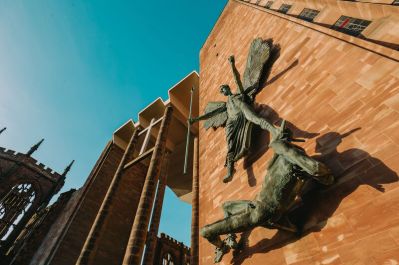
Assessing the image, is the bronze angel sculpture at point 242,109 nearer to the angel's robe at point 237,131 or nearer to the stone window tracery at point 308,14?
the angel's robe at point 237,131

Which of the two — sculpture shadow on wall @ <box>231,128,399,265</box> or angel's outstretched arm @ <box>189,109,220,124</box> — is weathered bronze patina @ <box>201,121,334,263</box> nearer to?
sculpture shadow on wall @ <box>231,128,399,265</box>

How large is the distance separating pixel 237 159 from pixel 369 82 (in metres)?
2.05

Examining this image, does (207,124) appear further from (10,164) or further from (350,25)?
(10,164)

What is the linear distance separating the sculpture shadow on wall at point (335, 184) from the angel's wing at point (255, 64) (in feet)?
6.90

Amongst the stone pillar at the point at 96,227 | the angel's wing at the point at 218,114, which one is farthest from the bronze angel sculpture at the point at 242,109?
the stone pillar at the point at 96,227

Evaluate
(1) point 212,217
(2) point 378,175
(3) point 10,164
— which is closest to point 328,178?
(2) point 378,175

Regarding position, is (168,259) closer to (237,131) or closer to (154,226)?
(154,226)

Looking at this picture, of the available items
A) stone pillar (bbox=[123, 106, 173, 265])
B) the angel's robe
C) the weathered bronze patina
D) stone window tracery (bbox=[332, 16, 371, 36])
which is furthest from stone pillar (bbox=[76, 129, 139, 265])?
stone window tracery (bbox=[332, 16, 371, 36])

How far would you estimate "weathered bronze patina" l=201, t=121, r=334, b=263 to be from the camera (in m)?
2.07

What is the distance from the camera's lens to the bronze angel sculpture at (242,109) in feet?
12.4

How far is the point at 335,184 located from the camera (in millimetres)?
2279

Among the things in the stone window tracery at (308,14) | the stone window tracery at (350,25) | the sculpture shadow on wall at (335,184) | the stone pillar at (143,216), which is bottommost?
the sculpture shadow on wall at (335,184)

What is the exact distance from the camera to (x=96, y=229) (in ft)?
22.5

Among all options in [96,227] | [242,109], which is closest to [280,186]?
[242,109]
